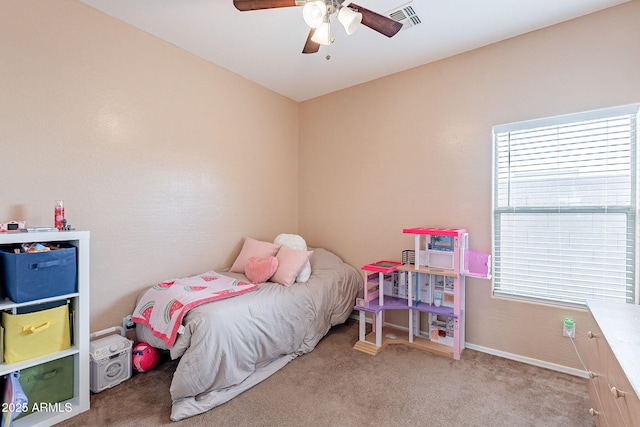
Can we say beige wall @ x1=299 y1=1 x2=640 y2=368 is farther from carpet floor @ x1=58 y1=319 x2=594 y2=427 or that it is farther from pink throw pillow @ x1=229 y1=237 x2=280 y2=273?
pink throw pillow @ x1=229 y1=237 x2=280 y2=273

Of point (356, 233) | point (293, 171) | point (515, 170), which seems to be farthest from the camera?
point (293, 171)

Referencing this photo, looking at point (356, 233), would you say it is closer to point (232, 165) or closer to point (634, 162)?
point (232, 165)

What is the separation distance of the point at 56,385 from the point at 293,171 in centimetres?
297

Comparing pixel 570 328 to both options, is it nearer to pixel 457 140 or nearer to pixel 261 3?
pixel 457 140

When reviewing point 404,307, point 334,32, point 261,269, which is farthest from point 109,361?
point 334,32

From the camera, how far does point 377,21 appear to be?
5.96 ft

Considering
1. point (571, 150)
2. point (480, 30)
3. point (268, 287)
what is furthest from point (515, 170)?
point (268, 287)

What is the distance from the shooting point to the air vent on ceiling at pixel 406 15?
2.20 m

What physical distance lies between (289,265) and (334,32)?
2041mm

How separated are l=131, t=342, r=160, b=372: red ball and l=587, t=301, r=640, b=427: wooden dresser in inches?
107

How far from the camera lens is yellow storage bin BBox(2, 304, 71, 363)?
1659 mm

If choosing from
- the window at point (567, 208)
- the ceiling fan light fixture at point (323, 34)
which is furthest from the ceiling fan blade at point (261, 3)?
the window at point (567, 208)

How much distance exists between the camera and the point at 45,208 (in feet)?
6.76

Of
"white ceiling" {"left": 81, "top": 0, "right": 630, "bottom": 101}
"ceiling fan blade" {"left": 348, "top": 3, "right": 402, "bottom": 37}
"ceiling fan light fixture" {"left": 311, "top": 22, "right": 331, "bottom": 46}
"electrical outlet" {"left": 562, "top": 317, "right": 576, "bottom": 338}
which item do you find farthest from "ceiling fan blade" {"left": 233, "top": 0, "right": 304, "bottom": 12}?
"electrical outlet" {"left": 562, "top": 317, "right": 576, "bottom": 338}
